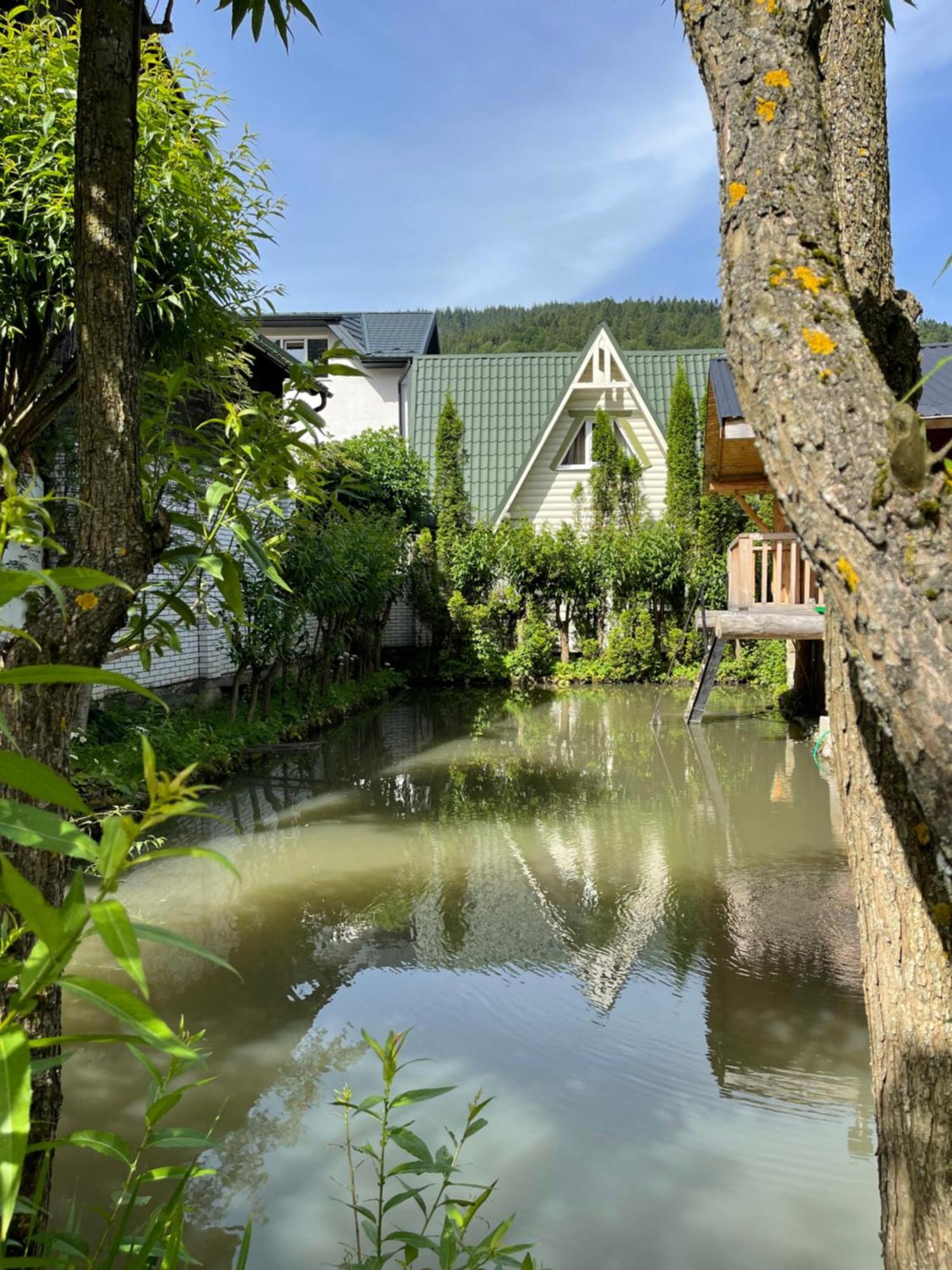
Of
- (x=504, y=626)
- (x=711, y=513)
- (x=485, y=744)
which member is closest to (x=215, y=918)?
(x=485, y=744)

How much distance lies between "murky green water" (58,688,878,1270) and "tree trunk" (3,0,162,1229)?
1.39 meters

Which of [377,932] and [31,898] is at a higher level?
[31,898]

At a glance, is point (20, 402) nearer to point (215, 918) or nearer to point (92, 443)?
point (215, 918)

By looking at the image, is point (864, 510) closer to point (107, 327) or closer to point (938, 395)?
point (107, 327)

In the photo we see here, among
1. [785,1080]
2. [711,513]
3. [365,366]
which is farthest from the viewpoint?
[365,366]

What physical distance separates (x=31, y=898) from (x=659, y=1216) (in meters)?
2.94

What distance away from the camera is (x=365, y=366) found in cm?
2347

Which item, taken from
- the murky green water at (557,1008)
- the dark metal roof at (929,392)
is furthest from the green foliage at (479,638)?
the murky green water at (557,1008)

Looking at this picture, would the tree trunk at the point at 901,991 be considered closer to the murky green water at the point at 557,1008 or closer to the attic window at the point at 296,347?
the murky green water at the point at 557,1008

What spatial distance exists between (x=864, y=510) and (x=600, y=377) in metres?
20.3

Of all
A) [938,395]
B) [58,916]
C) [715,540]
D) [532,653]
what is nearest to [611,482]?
[715,540]

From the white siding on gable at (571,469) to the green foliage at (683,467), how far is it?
681 mm

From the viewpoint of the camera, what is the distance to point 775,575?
38.2 feet

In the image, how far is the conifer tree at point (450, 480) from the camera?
20.4m
